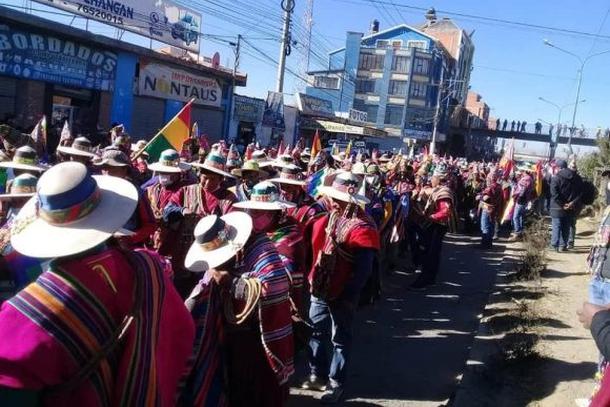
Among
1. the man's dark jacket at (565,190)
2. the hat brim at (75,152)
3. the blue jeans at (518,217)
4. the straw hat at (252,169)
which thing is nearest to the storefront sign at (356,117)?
the blue jeans at (518,217)

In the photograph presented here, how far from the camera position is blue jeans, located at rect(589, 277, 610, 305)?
4.44 metres

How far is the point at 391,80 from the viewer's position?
60125 millimetres

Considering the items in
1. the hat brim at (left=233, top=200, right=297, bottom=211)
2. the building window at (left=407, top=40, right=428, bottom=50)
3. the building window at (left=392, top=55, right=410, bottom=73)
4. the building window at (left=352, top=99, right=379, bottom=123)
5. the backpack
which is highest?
the building window at (left=407, top=40, right=428, bottom=50)

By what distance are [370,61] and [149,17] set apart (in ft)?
146

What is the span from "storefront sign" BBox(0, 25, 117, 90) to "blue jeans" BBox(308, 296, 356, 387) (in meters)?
13.2

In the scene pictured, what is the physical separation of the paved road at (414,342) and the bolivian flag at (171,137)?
10.3ft

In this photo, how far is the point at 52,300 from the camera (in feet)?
5.90

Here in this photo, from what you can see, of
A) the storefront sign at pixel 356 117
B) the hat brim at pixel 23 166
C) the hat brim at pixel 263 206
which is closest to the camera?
the hat brim at pixel 263 206

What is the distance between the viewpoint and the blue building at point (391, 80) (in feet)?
195

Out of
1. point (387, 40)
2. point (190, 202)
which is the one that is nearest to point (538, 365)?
point (190, 202)

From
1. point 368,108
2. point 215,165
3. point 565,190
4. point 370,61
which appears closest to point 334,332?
point 215,165

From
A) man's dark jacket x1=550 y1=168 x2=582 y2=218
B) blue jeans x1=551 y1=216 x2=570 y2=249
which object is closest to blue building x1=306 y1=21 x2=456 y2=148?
blue jeans x1=551 y1=216 x2=570 y2=249

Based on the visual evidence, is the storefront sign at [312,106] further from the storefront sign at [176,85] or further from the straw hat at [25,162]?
the straw hat at [25,162]

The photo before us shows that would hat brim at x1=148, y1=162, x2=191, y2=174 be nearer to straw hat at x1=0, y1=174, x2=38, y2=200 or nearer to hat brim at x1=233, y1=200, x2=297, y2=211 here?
straw hat at x1=0, y1=174, x2=38, y2=200
